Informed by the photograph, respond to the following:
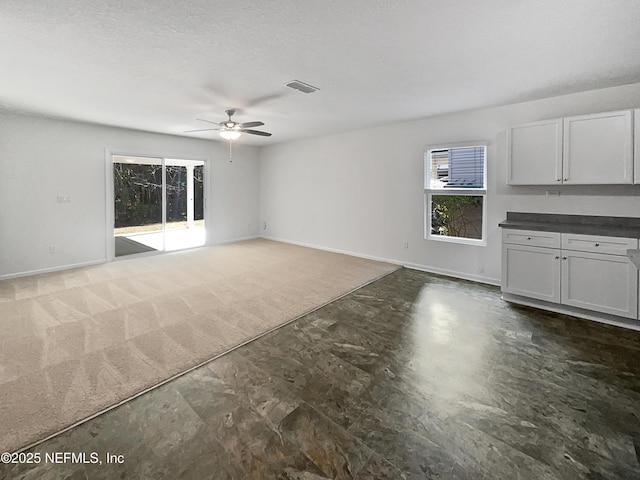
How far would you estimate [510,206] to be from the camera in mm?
4438

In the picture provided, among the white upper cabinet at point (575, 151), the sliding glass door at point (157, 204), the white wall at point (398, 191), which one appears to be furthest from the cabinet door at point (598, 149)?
the sliding glass door at point (157, 204)

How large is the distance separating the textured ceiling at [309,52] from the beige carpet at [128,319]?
8.37ft

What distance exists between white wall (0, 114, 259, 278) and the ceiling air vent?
14.0ft

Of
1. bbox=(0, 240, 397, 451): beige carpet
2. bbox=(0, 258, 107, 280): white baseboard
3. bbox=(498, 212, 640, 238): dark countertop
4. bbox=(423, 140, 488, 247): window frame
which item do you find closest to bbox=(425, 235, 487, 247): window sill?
bbox=(423, 140, 488, 247): window frame

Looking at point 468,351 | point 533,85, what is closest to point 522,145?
point 533,85

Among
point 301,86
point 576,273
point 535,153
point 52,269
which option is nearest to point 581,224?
point 576,273

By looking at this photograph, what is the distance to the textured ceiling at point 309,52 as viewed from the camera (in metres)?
2.09

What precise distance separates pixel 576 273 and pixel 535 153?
150 cm

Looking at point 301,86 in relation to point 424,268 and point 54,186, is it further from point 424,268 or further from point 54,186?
point 54,186

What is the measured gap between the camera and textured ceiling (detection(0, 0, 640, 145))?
2.09 m

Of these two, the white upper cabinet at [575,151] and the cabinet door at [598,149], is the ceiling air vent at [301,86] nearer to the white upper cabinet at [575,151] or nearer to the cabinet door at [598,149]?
the white upper cabinet at [575,151]

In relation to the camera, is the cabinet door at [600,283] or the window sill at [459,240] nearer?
the cabinet door at [600,283]

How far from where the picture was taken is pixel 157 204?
6664 mm

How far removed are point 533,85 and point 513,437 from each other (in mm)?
3620
